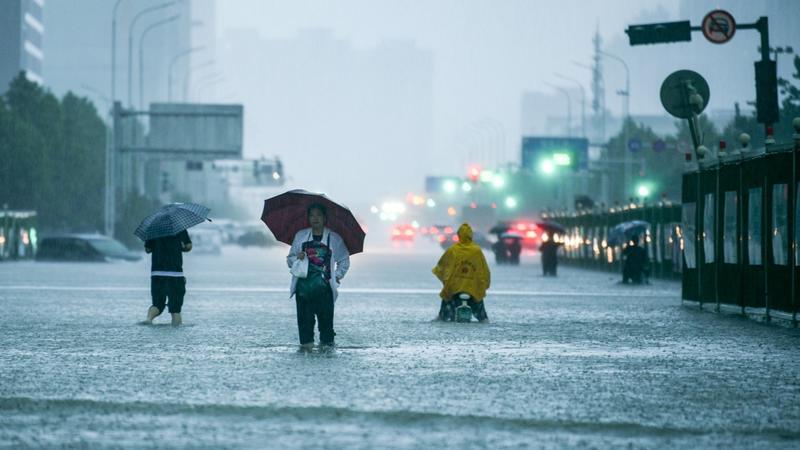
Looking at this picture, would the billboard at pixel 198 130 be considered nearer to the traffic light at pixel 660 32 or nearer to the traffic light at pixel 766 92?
the traffic light at pixel 660 32

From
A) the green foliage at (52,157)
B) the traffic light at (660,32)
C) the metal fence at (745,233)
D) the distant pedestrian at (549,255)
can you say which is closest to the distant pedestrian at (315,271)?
the metal fence at (745,233)

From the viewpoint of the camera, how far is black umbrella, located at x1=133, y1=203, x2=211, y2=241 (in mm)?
21859

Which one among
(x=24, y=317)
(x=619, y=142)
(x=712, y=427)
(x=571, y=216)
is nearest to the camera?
(x=712, y=427)

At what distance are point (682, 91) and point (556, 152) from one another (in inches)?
2438

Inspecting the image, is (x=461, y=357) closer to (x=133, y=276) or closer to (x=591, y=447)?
(x=591, y=447)

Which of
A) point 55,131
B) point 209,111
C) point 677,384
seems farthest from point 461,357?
point 55,131

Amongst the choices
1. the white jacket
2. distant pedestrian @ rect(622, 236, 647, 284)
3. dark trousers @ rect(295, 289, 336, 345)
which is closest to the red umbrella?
the white jacket

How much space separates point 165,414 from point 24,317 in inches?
502

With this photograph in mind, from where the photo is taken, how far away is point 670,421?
10992 millimetres

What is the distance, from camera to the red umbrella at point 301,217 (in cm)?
1691

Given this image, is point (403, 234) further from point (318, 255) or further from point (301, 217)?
point (318, 255)

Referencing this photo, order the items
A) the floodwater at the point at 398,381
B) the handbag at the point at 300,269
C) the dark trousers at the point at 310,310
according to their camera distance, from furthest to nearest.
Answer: the dark trousers at the point at 310,310 → the handbag at the point at 300,269 → the floodwater at the point at 398,381

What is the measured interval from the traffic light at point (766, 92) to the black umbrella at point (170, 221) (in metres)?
7.12

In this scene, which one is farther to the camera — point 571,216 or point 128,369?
point 571,216
